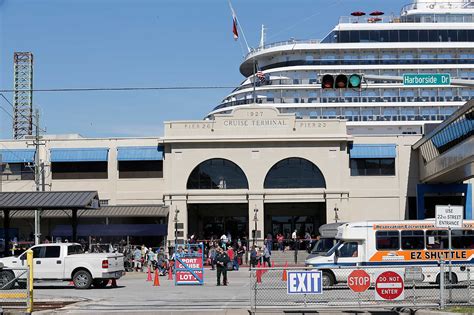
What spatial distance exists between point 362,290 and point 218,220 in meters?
39.3

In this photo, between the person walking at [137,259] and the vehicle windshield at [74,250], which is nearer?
the vehicle windshield at [74,250]

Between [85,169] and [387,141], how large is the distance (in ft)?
68.5

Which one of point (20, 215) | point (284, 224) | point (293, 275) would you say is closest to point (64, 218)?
point (20, 215)

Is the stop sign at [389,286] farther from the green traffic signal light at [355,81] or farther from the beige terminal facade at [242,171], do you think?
the beige terminal facade at [242,171]

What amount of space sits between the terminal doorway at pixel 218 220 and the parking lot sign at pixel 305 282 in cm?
3770

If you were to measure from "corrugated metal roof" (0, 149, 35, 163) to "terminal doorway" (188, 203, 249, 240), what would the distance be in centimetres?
1175

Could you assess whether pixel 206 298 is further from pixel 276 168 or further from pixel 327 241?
pixel 276 168

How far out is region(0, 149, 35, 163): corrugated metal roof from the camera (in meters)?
57.0

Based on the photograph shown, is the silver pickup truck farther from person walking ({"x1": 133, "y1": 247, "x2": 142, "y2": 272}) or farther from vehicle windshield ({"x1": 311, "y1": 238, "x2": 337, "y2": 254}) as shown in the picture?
person walking ({"x1": 133, "y1": 247, "x2": 142, "y2": 272})

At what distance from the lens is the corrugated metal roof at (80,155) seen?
2229 inches

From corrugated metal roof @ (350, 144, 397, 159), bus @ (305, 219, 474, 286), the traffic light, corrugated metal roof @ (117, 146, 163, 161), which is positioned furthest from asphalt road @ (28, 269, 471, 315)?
corrugated metal roof @ (350, 144, 397, 159)

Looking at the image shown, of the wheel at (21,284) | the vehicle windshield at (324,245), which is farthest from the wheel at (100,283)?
the vehicle windshield at (324,245)

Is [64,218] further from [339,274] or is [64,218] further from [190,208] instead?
[339,274]

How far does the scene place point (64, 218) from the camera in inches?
2242
